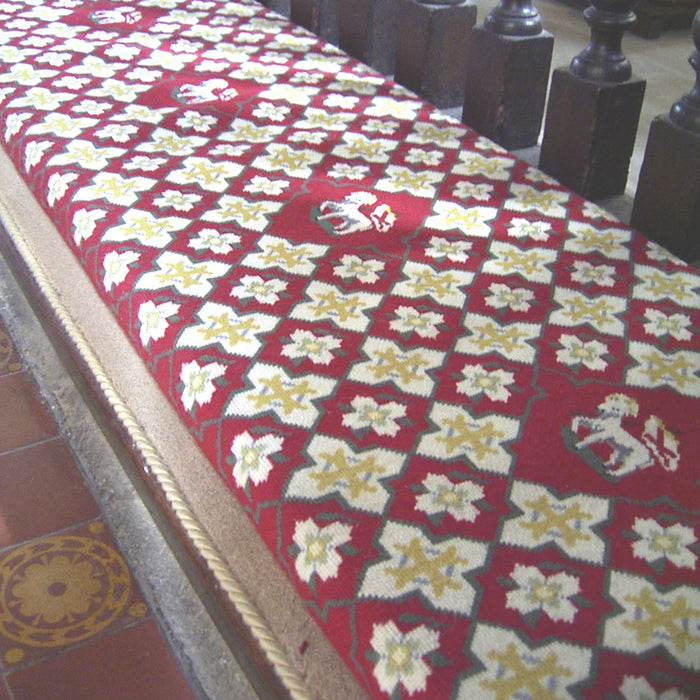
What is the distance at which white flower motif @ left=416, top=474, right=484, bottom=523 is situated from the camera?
1.05m

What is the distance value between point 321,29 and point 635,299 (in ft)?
5.23

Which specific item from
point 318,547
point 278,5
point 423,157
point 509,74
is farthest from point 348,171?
point 278,5

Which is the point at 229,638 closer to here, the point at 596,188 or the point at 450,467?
the point at 450,467

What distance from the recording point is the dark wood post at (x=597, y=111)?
1.69m

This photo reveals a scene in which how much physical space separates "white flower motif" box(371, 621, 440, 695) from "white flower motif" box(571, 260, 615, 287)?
0.75 m

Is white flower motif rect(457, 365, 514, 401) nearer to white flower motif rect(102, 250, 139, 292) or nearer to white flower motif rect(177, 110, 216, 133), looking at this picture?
white flower motif rect(102, 250, 139, 292)

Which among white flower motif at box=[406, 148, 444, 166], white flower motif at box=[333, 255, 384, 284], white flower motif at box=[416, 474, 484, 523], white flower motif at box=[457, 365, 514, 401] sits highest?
white flower motif at box=[406, 148, 444, 166]

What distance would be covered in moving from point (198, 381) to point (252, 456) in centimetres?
18

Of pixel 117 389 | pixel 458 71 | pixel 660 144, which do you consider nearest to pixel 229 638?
pixel 117 389

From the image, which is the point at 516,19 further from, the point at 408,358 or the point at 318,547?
the point at 318,547

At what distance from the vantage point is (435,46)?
7.00ft

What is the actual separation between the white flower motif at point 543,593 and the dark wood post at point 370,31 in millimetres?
1780

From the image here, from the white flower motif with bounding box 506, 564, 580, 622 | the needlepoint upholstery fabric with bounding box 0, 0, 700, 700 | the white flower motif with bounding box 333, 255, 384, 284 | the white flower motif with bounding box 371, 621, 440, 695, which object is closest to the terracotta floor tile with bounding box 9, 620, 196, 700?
the needlepoint upholstery fabric with bounding box 0, 0, 700, 700

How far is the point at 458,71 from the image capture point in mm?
2184
